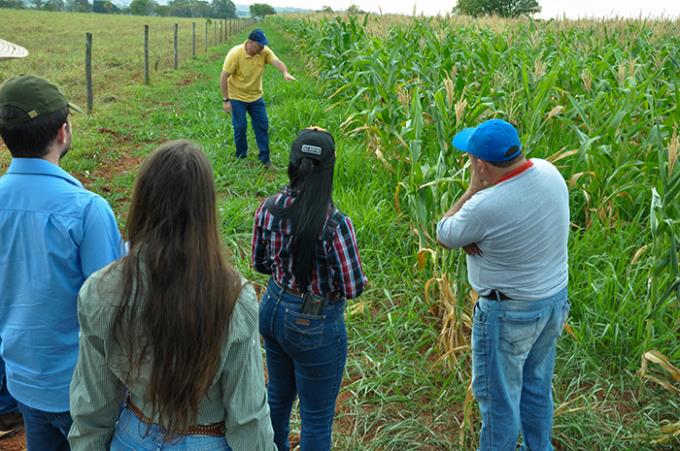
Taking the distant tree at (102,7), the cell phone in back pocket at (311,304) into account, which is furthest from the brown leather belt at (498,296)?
the distant tree at (102,7)

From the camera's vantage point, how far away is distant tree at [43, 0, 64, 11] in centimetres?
6216

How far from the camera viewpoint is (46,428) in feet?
6.64

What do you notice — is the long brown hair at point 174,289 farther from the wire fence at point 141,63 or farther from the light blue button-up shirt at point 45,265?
the wire fence at point 141,63

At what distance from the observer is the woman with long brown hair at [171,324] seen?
1.49 metres

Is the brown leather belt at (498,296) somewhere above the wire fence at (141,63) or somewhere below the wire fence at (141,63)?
below

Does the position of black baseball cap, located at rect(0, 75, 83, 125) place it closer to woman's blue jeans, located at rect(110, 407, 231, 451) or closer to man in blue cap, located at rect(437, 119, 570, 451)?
woman's blue jeans, located at rect(110, 407, 231, 451)

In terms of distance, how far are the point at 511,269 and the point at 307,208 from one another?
3.15ft

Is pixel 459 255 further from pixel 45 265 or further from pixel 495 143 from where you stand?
pixel 45 265

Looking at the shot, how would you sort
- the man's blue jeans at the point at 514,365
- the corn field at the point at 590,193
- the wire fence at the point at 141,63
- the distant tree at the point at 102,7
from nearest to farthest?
the man's blue jeans at the point at 514,365 → the corn field at the point at 590,193 → the wire fence at the point at 141,63 → the distant tree at the point at 102,7

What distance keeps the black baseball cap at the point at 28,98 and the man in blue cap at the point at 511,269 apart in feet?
5.27

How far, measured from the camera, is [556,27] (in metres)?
12.0

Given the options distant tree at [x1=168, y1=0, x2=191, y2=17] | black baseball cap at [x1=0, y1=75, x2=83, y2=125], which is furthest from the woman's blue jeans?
distant tree at [x1=168, y1=0, x2=191, y2=17]

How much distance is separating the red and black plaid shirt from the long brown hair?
736 millimetres

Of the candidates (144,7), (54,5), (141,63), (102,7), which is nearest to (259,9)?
(144,7)
